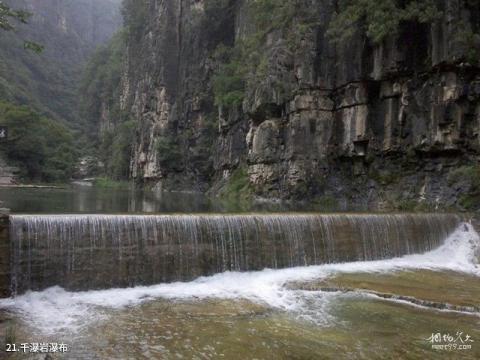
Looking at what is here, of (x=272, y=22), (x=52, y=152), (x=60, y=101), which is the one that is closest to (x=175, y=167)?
(x=52, y=152)

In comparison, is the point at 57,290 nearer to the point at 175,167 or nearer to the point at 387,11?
the point at 387,11

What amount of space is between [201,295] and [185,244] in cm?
185

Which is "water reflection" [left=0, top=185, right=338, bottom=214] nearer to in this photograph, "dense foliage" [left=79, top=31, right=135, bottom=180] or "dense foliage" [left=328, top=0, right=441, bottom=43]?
"dense foliage" [left=328, top=0, right=441, bottom=43]

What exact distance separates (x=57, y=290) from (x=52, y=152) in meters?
39.3

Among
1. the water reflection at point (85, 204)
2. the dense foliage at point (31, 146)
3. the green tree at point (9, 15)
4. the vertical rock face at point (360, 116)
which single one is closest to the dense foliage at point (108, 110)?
the dense foliage at point (31, 146)

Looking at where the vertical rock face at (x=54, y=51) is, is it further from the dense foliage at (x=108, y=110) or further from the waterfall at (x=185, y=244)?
the waterfall at (x=185, y=244)

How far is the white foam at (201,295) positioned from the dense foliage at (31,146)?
1343 inches

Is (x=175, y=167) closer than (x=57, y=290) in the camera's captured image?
No

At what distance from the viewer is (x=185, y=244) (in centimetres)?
1144

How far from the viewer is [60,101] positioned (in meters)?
91.4

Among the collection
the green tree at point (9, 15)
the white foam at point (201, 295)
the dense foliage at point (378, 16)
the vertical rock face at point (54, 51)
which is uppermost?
the vertical rock face at point (54, 51)

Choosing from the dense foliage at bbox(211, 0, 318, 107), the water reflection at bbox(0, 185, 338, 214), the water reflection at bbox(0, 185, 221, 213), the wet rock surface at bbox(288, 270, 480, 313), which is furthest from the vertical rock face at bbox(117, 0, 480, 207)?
the wet rock surface at bbox(288, 270, 480, 313)

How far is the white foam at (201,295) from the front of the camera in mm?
8242

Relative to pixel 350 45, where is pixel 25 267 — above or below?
below
